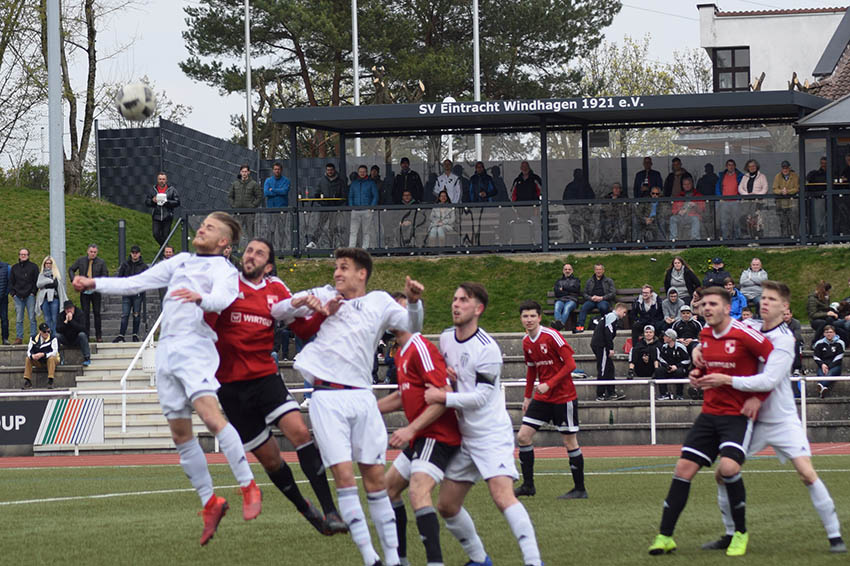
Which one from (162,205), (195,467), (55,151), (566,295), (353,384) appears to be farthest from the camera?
(162,205)

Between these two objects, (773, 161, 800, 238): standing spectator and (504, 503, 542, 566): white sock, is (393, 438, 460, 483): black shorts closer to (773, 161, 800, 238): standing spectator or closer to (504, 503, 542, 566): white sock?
(504, 503, 542, 566): white sock

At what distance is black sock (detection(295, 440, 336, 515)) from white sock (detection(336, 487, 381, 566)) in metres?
1.29

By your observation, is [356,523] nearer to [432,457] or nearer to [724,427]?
[432,457]

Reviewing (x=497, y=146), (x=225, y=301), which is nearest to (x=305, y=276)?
(x=497, y=146)

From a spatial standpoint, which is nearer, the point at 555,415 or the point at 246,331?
the point at 246,331

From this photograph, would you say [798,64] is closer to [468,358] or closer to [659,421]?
[659,421]

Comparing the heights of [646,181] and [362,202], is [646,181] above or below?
above

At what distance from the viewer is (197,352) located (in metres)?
8.95

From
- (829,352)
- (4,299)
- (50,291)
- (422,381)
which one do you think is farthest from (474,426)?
(4,299)

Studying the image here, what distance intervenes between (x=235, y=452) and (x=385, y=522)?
148cm

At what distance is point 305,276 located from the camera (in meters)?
27.3

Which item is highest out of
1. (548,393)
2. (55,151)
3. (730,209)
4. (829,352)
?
(55,151)

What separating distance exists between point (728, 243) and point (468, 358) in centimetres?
1938

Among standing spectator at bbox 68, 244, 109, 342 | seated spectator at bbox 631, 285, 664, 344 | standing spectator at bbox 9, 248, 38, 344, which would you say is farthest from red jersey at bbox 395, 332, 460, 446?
standing spectator at bbox 9, 248, 38, 344
